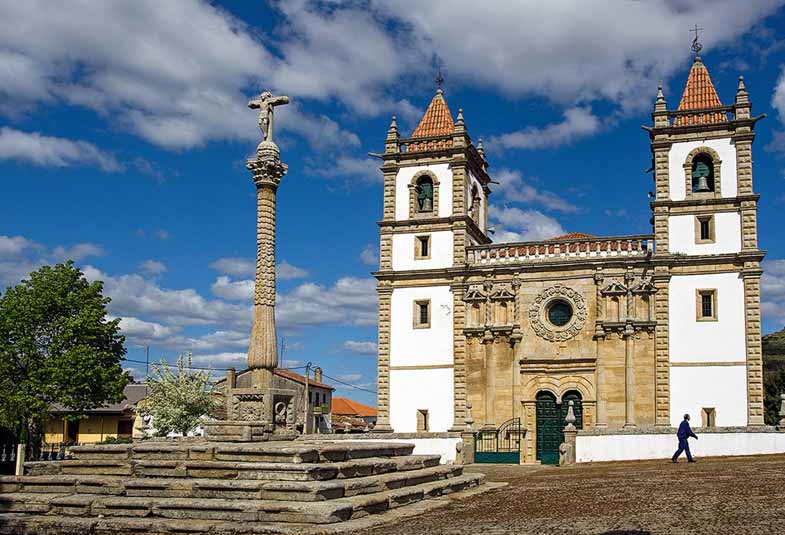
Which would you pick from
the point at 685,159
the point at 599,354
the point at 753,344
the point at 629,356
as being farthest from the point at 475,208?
the point at 753,344

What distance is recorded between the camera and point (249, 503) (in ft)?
39.0

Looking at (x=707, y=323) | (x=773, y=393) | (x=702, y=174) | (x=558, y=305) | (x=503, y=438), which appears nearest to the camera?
Answer: (x=707, y=323)

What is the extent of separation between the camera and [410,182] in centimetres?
3762

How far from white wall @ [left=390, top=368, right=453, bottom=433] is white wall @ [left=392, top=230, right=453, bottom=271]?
449 centimetres

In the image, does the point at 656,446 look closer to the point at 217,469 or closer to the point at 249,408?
the point at 249,408

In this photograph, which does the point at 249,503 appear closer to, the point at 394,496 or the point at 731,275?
the point at 394,496

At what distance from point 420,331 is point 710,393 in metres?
11.6

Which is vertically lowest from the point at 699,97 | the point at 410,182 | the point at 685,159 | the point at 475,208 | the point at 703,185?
the point at 703,185

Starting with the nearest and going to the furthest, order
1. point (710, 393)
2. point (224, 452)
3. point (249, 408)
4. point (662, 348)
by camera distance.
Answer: point (224, 452) → point (249, 408) → point (710, 393) → point (662, 348)

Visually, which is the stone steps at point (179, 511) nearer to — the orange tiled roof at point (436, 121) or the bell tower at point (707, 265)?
the bell tower at point (707, 265)

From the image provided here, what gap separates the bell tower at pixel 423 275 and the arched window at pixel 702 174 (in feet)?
30.5

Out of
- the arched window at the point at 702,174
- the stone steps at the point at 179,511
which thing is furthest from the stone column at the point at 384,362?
the stone steps at the point at 179,511

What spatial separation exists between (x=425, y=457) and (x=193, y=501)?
695 centimetres

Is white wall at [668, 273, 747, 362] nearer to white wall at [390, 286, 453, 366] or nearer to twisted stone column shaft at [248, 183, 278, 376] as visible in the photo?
white wall at [390, 286, 453, 366]
